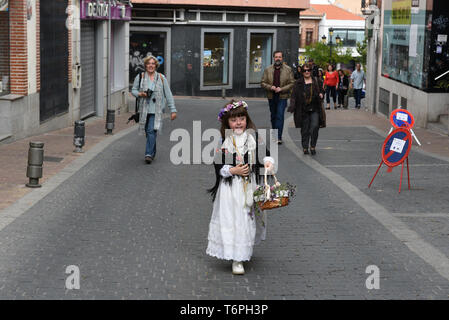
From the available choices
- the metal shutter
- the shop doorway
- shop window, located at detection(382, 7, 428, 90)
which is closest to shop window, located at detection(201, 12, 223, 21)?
shop window, located at detection(382, 7, 428, 90)

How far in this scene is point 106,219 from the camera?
9094 millimetres

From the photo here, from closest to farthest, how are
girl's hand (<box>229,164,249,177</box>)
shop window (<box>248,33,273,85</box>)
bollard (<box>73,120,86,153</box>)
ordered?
1. girl's hand (<box>229,164,249,177</box>)
2. bollard (<box>73,120,86,153</box>)
3. shop window (<box>248,33,273,85</box>)

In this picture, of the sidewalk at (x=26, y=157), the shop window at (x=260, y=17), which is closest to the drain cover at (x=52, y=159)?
the sidewalk at (x=26, y=157)

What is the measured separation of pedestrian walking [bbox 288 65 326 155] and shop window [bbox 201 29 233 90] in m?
24.6

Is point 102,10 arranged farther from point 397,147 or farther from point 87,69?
point 397,147

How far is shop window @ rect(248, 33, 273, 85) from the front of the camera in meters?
40.6

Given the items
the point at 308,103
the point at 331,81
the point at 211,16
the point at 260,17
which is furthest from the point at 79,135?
the point at 260,17

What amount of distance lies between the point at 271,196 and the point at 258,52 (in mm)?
34633

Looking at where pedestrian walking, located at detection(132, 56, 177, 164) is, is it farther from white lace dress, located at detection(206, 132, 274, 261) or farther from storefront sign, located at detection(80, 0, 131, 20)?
storefront sign, located at detection(80, 0, 131, 20)

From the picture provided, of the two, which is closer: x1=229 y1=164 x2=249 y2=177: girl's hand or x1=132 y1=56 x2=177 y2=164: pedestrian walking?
x1=229 y1=164 x2=249 y2=177: girl's hand

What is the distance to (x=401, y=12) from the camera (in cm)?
2489

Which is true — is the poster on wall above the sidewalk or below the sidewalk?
above

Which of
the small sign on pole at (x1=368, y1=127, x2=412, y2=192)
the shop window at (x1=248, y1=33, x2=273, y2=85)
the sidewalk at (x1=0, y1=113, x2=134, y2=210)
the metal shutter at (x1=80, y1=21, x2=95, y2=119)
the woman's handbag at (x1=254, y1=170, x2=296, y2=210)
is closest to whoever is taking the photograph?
the woman's handbag at (x1=254, y1=170, x2=296, y2=210)
